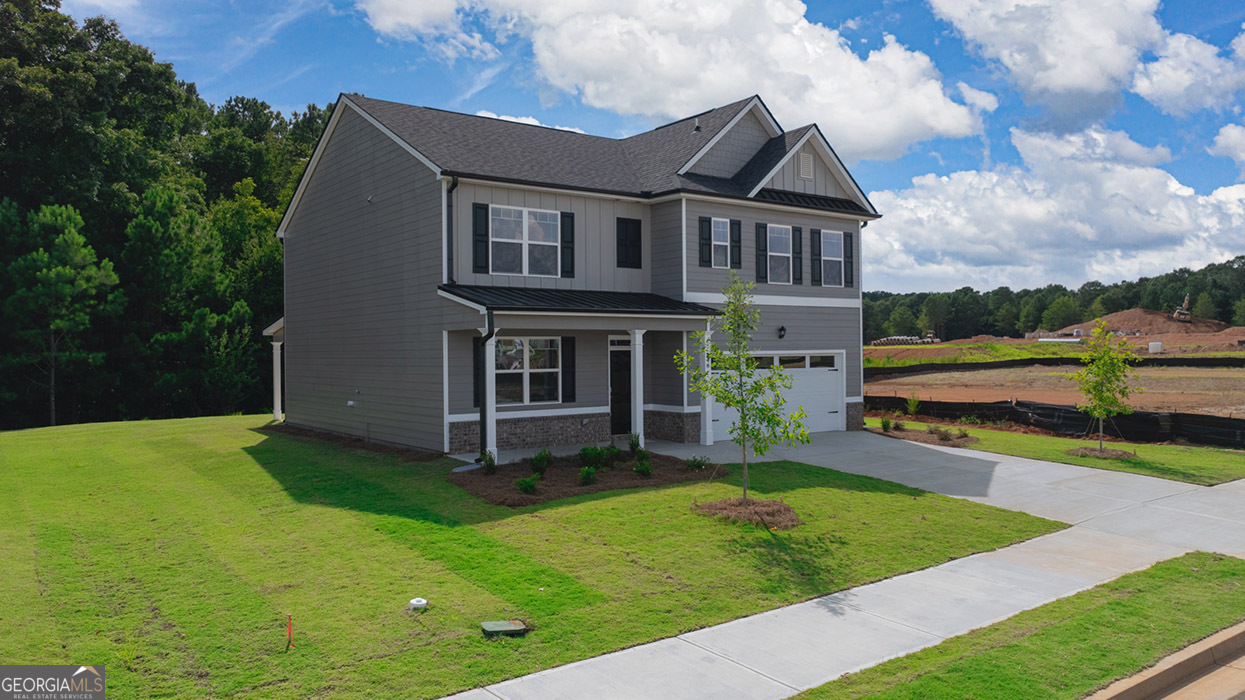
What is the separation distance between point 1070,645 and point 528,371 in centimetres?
1203

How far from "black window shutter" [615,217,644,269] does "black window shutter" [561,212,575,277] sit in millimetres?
1284

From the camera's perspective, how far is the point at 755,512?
1061 cm

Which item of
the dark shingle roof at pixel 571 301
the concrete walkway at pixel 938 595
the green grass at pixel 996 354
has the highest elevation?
the dark shingle roof at pixel 571 301

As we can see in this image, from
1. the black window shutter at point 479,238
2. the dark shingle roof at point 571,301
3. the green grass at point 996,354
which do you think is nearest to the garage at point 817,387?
the dark shingle roof at point 571,301

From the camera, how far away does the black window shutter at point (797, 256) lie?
20.1 metres

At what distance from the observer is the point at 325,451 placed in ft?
55.1

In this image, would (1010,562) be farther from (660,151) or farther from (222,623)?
(660,151)

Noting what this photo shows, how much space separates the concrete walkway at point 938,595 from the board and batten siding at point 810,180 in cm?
827

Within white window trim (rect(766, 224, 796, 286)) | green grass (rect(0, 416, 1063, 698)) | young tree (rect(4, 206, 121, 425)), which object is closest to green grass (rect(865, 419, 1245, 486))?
green grass (rect(0, 416, 1063, 698))

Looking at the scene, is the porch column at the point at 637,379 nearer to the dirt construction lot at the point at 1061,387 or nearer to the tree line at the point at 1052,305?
the dirt construction lot at the point at 1061,387

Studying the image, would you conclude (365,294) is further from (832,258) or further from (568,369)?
(832,258)

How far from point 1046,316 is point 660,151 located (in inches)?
4499

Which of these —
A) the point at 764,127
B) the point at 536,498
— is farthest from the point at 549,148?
the point at 536,498

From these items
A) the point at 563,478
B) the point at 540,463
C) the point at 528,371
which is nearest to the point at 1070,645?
the point at 563,478
